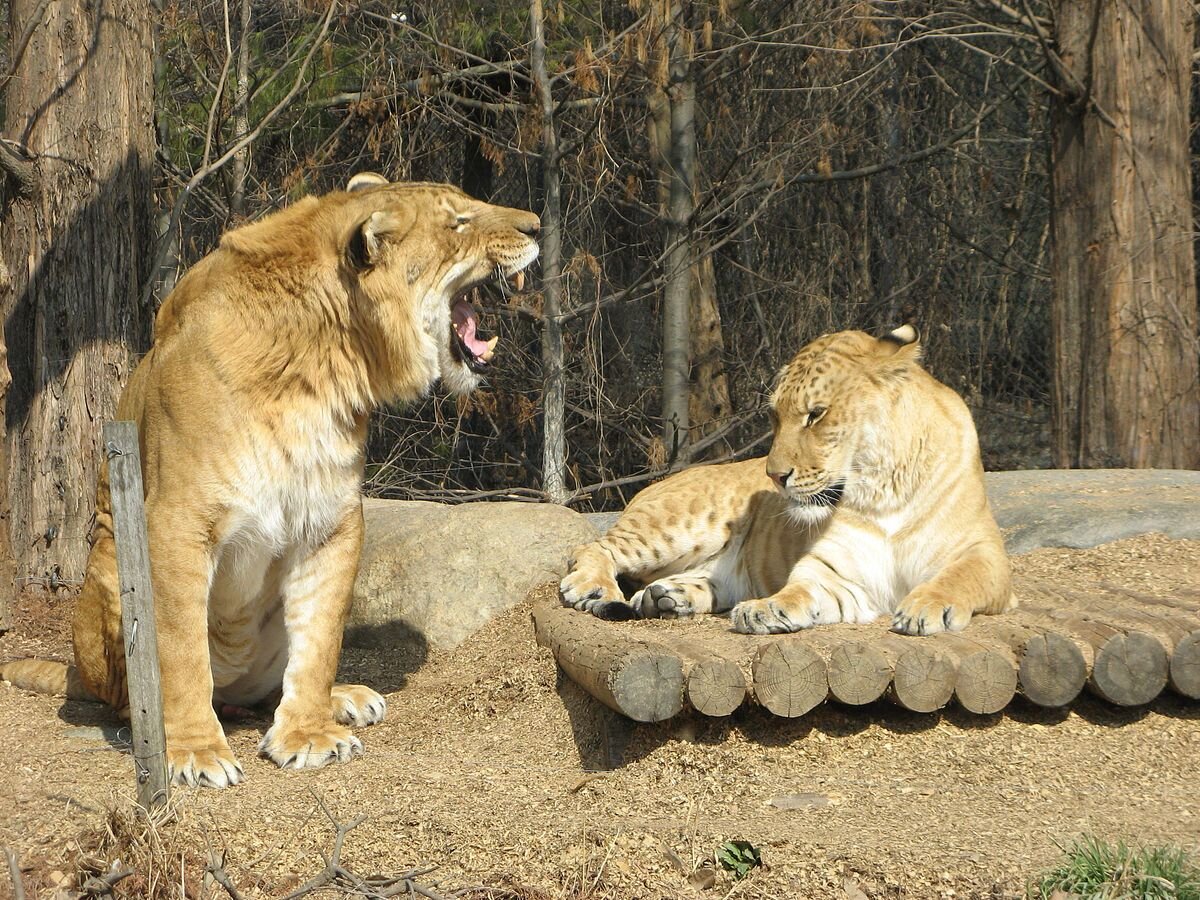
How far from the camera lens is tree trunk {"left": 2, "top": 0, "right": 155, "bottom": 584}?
5.64m

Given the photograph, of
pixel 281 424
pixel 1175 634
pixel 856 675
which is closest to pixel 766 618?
pixel 856 675

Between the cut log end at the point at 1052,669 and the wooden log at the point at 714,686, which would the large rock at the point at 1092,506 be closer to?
the cut log end at the point at 1052,669

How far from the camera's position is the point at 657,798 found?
3.69 metres

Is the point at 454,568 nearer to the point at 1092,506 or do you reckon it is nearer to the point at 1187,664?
the point at 1092,506

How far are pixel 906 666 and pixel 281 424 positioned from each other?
1.91 metres

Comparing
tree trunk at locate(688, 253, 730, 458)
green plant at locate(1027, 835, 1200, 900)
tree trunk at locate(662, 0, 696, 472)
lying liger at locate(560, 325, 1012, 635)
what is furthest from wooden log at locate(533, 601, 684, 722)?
tree trunk at locate(688, 253, 730, 458)

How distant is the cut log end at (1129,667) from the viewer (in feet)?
12.8

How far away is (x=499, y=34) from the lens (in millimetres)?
8117

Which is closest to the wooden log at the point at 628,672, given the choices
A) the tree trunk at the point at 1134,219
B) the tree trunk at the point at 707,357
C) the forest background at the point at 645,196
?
the forest background at the point at 645,196

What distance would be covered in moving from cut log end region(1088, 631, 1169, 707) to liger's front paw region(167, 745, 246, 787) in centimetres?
241

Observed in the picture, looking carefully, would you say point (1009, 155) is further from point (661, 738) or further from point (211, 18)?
point (661, 738)

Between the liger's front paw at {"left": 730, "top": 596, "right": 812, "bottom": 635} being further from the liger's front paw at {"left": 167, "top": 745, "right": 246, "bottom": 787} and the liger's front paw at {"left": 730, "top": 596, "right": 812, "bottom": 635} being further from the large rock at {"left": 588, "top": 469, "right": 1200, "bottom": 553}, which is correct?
the large rock at {"left": 588, "top": 469, "right": 1200, "bottom": 553}

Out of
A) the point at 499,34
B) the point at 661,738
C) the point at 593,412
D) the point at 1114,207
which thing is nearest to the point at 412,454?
the point at 593,412

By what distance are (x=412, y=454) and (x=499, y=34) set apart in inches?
106
